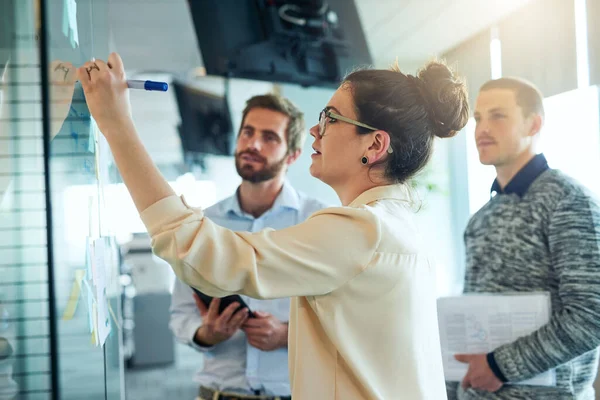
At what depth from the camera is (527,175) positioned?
1.85 meters

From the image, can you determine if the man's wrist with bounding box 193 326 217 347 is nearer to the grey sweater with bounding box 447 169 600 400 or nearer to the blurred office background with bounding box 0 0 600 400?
the blurred office background with bounding box 0 0 600 400

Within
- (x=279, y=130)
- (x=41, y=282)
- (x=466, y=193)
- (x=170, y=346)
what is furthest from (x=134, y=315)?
(x=41, y=282)

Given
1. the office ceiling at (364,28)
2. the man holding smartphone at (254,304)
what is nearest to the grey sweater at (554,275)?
the man holding smartphone at (254,304)

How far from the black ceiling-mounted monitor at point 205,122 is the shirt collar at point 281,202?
12.4 ft

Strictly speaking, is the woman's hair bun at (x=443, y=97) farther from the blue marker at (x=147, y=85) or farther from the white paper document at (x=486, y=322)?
the white paper document at (x=486, y=322)

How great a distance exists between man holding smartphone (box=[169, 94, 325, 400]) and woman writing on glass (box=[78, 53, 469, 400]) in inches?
26.7

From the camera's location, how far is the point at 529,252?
1786mm

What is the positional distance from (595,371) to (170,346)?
19.3ft

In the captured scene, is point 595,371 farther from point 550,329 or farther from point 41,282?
point 41,282

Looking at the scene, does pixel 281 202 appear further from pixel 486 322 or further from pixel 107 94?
pixel 107 94

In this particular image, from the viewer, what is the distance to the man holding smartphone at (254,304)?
6.03ft

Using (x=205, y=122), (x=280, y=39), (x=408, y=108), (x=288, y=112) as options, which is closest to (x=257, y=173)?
(x=288, y=112)

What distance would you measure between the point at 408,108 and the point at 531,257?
0.83 metres

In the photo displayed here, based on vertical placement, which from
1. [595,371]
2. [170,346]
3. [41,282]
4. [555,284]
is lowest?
[170,346]
